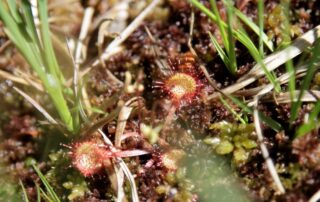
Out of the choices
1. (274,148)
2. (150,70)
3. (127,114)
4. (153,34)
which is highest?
(153,34)

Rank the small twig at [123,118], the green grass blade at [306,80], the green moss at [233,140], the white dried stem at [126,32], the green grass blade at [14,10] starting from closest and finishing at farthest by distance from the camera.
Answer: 1. the green grass blade at [306,80]
2. the green grass blade at [14,10]
3. the green moss at [233,140]
4. the small twig at [123,118]
5. the white dried stem at [126,32]

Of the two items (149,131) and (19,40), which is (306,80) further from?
(19,40)

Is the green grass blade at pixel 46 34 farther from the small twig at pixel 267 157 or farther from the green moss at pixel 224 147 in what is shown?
the small twig at pixel 267 157

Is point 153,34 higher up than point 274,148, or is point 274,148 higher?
point 153,34

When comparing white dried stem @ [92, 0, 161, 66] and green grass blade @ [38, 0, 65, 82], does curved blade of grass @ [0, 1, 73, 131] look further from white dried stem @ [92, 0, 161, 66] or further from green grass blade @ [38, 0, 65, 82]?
white dried stem @ [92, 0, 161, 66]

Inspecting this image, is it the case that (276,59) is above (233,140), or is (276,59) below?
above

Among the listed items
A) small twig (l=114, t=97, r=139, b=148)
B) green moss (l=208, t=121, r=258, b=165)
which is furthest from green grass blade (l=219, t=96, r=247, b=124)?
small twig (l=114, t=97, r=139, b=148)

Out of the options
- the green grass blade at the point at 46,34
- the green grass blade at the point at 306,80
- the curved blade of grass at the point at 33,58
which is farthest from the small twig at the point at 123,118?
the green grass blade at the point at 306,80

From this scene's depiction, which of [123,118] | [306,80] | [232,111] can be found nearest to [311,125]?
[306,80]

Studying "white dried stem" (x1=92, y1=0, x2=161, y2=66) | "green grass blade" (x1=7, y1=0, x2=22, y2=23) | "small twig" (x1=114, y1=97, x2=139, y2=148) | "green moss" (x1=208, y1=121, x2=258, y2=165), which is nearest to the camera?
"green grass blade" (x1=7, y1=0, x2=22, y2=23)

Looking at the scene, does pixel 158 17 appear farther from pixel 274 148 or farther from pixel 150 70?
pixel 274 148

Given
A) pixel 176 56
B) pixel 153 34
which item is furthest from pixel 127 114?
pixel 153 34
